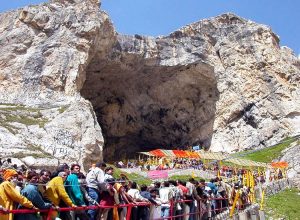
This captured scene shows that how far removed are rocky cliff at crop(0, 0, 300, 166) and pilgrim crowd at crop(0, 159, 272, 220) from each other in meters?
24.1

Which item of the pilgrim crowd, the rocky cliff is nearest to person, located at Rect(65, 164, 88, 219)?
the pilgrim crowd

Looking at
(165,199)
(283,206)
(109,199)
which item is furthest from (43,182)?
(283,206)

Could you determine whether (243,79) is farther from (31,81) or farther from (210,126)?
(31,81)

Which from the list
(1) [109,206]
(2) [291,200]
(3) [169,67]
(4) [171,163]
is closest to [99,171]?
(1) [109,206]

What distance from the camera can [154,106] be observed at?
173 feet

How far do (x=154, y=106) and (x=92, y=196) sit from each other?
4332 cm

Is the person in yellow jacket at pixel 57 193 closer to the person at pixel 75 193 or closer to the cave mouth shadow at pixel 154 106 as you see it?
the person at pixel 75 193

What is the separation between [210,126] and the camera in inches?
2060

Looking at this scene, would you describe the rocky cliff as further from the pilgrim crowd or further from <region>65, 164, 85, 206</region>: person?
<region>65, 164, 85, 206</region>: person

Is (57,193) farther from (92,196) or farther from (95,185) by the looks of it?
(95,185)

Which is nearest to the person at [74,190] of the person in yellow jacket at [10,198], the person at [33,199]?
the person at [33,199]

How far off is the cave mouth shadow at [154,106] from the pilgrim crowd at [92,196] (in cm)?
3543

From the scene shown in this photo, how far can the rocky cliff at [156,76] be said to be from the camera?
122ft

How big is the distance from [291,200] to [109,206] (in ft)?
65.1
